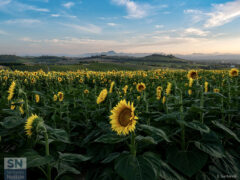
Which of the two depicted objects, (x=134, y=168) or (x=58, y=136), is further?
(x=58, y=136)

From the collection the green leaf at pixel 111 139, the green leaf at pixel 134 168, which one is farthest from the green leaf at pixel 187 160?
the green leaf at pixel 111 139

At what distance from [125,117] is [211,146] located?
3.39ft

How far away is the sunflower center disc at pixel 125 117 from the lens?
5.70 ft

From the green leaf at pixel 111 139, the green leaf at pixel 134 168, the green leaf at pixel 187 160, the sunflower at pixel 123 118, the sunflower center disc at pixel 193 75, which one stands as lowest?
the green leaf at pixel 187 160

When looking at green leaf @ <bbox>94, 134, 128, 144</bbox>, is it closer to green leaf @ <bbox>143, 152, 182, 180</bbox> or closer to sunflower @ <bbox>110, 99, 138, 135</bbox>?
sunflower @ <bbox>110, 99, 138, 135</bbox>

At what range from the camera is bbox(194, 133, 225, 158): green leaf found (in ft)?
5.99

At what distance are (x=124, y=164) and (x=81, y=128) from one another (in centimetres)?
206

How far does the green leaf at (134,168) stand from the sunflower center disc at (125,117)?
0.33 meters

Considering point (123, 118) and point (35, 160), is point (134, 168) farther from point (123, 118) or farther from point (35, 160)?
point (35, 160)

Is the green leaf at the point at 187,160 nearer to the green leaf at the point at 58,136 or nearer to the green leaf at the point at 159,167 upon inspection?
the green leaf at the point at 159,167

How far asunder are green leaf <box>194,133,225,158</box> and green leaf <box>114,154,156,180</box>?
2.54 ft

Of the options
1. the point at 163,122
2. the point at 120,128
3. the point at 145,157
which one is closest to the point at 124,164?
the point at 145,157

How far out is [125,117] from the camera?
178 centimetres

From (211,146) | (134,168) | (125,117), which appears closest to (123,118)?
(125,117)
